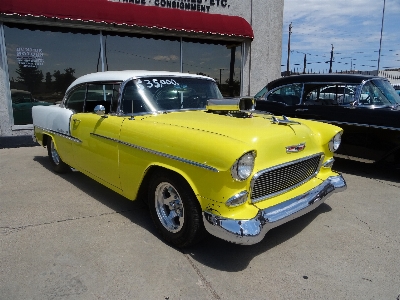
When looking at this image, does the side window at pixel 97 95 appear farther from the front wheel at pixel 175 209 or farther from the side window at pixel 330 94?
the side window at pixel 330 94

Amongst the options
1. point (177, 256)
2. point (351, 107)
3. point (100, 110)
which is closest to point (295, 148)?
point (177, 256)

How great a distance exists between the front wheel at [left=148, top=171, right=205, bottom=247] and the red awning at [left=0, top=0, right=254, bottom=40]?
6.12 meters

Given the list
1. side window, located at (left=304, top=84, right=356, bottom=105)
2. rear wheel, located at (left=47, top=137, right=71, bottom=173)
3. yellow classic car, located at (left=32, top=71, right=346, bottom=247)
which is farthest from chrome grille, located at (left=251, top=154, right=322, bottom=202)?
rear wheel, located at (left=47, top=137, right=71, bottom=173)

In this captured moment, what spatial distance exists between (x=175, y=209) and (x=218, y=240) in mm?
541

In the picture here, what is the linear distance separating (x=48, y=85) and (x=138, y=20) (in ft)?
9.84

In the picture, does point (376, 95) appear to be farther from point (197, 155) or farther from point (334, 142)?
point (197, 155)

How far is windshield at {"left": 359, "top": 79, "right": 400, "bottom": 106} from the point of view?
527 cm

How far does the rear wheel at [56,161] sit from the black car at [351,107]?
3843mm

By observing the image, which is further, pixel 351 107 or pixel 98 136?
pixel 351 107

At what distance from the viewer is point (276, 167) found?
260cm

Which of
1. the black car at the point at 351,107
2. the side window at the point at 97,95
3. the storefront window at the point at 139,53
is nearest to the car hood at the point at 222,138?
the side window at the point at 97,95

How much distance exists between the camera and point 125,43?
356 inches

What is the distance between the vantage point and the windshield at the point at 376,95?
5270mm

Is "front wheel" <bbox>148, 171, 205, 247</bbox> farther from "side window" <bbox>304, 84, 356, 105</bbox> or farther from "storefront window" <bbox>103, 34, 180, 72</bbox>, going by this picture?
"storefront window" <bbox>103, 34, 180, 72</bbox>
